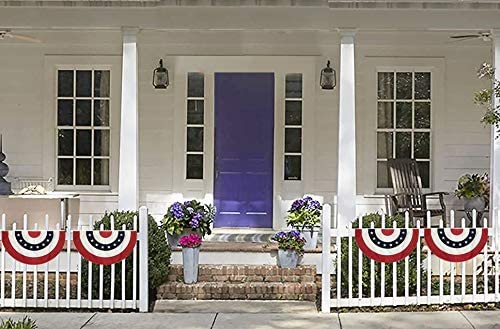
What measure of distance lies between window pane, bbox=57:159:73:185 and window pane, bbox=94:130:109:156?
0.38m

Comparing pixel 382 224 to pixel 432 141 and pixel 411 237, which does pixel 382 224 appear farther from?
pixel 432 141

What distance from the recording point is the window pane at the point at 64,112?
10.6 meters

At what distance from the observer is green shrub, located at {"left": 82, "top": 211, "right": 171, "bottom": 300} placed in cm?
757

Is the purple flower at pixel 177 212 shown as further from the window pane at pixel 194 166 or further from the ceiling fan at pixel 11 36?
the ceiling fan at pixel 11 36

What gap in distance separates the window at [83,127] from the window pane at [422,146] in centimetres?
412

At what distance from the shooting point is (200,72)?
10.5m

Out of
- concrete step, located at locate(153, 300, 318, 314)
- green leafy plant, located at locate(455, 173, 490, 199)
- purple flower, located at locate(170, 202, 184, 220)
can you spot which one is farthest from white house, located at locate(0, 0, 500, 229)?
concrete step, located at locate(153, 300, 318, 314)

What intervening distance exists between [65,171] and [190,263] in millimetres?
3338

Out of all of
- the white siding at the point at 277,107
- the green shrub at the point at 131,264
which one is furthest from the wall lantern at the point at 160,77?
the green shrub at the point at 131,264

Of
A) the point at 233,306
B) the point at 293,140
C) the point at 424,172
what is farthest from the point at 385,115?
the point at 233,306

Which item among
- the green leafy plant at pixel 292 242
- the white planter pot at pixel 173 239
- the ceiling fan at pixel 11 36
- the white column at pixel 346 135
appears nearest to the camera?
the green leafy plant at pixel 292 242

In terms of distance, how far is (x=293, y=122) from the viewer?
34.5ft

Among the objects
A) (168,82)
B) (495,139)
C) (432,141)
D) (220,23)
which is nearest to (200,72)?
(168,82)

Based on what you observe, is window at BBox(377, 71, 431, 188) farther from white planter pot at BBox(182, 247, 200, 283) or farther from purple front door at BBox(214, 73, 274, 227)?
white planter pot at BBox(182, 247, 200, 283)
